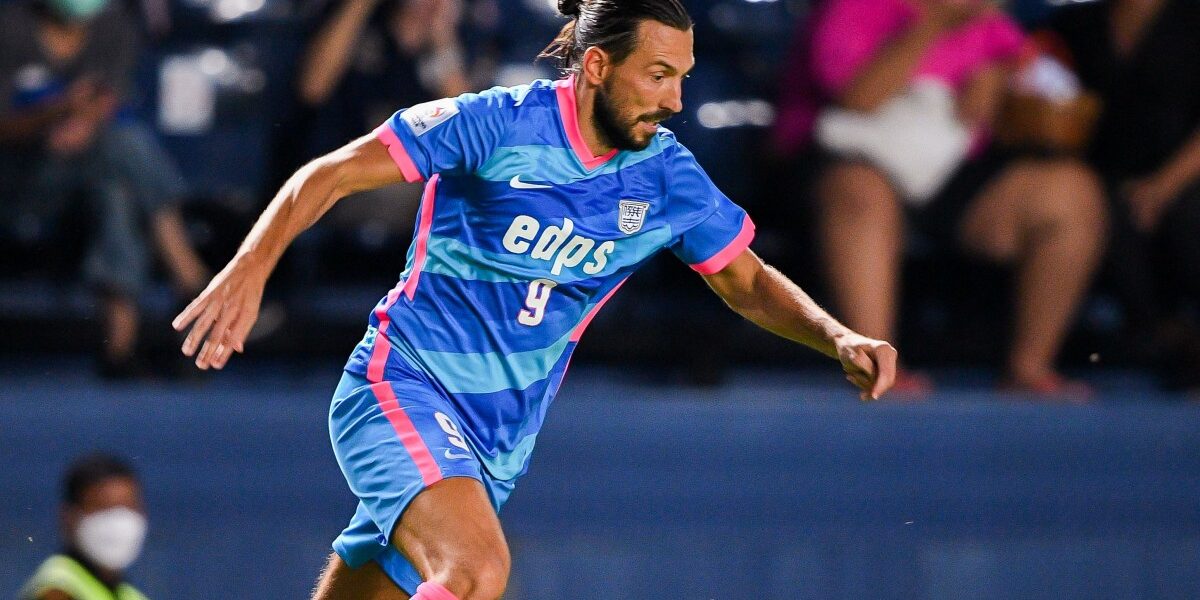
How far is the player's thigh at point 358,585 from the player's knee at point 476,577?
465 mm

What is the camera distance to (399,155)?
293 centimetres

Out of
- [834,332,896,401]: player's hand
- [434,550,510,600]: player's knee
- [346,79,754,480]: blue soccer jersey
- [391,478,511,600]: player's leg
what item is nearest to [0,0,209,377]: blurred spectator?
[346,79,754,480]: blue soccer jersey

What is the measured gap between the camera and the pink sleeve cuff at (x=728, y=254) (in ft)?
10.9

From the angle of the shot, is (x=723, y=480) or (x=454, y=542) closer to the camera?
(x=454, y=542)

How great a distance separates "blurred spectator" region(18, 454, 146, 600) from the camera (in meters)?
4.04

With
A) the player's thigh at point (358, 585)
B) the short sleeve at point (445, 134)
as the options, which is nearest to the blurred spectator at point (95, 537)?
the player's thigh at point (358, 585)

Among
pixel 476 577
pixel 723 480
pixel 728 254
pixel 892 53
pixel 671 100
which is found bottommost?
pixel 723 480

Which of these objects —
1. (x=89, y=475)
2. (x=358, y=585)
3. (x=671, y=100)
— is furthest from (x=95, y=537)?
(x=671, y=100)

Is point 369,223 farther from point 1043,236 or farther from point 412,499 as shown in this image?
point 412,499

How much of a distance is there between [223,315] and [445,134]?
64cm

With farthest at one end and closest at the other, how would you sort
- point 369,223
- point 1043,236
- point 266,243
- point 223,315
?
point 369,223 < point 1043,236 < point 266,243 < point 223,315

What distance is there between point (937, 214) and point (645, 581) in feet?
5.31

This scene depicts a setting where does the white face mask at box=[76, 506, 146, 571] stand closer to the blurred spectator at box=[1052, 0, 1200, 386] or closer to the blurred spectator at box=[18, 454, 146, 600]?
the blurred spectator at box=[18, 454, 146, 600]

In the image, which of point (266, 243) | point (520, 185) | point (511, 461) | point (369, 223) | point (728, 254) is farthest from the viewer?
point (369, 223)
